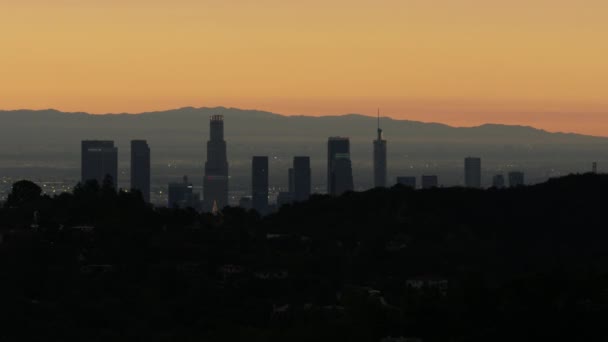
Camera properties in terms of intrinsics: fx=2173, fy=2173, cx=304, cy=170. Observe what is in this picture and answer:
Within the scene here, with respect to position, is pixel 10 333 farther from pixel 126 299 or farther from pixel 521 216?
pixel 521 216

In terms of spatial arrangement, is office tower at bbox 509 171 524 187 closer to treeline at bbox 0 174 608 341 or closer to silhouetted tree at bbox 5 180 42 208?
treeline at bbox 0 174 608 341

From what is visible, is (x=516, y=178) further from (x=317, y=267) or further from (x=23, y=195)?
(x=317, y=267)

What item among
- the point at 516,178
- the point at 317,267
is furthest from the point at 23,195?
the point at 516,178

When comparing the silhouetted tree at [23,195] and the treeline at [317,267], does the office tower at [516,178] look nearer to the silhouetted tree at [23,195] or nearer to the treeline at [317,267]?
the treeline at [317,267]

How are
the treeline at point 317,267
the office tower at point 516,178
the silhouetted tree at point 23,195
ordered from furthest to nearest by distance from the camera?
the office tower at point 516,178 < the silhouetted tree at point 23,195 < the treeline at point 317,267

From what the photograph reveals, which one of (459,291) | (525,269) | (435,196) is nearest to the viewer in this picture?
(459,291)

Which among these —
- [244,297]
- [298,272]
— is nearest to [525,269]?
[298,272]

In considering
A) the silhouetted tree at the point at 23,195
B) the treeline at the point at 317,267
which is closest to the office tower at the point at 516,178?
the treeline at the point at 317,267

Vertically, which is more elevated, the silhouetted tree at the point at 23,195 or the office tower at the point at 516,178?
A: the office tower at the point at 516,178
